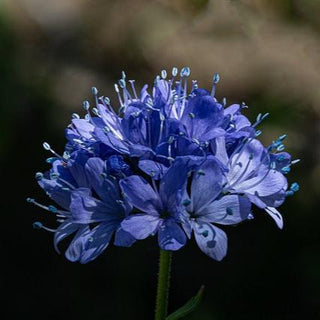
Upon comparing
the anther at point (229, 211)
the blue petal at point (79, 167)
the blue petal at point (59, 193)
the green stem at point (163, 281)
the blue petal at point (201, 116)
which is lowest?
the green stem at point (163, 281)

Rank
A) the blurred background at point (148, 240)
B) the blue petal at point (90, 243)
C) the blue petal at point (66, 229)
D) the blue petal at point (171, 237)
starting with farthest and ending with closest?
the blurred background at point (148, 240) → the blue petal at point (66, 229) → the blue petal at point (90, 243) → the blue petal at point (171, 237)

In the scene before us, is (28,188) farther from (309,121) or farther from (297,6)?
(297,6)

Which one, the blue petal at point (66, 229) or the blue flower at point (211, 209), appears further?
the blue petal at point (66, 229)

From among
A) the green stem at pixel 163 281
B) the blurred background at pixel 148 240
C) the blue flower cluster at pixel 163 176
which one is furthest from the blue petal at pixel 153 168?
the blurred background at pixel 148 240

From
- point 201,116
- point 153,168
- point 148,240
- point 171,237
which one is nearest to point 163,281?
point 171,237

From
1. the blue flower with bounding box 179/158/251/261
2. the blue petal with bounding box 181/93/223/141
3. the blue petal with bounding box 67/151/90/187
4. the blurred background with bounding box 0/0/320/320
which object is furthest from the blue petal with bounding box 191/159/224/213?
the blurred background with bounding box 0/0/320/320

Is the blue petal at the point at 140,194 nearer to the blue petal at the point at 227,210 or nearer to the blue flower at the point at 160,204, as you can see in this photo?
the blue flower at the point at 160,204
